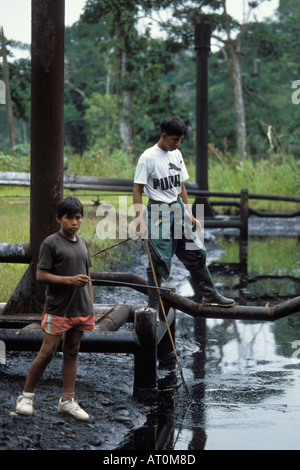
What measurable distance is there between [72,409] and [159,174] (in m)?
1.94

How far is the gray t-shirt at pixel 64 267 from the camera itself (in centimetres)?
438

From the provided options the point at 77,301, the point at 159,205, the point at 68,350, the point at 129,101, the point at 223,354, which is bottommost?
the point at 223,354

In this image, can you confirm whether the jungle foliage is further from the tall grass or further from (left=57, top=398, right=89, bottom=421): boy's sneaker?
(left=57, top=398, right=89, bottom=421): boy's sneaker

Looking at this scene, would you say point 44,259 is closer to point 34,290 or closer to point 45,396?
point 45,396

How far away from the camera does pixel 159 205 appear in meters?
5.71

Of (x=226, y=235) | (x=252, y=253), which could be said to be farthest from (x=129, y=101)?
(x=252, y=253)

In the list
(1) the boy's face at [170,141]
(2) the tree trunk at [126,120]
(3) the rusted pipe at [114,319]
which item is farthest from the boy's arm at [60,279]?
(2) the tree trunk at [126,120]

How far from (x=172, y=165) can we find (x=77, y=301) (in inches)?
66.7

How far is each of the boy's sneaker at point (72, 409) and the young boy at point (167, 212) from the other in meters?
1.42

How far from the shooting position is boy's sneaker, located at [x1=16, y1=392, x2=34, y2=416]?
4484mm

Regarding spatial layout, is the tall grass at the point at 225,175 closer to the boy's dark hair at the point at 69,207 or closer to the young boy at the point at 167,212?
the young boy at the point at 167,212

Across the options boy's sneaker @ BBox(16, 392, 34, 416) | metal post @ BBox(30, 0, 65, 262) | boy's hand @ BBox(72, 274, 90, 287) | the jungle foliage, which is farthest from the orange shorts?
the jungle foliage

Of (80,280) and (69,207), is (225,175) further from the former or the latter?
(80,280)

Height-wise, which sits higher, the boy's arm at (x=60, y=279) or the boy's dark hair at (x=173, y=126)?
the boy's dark hair at (x=173, y=126)
